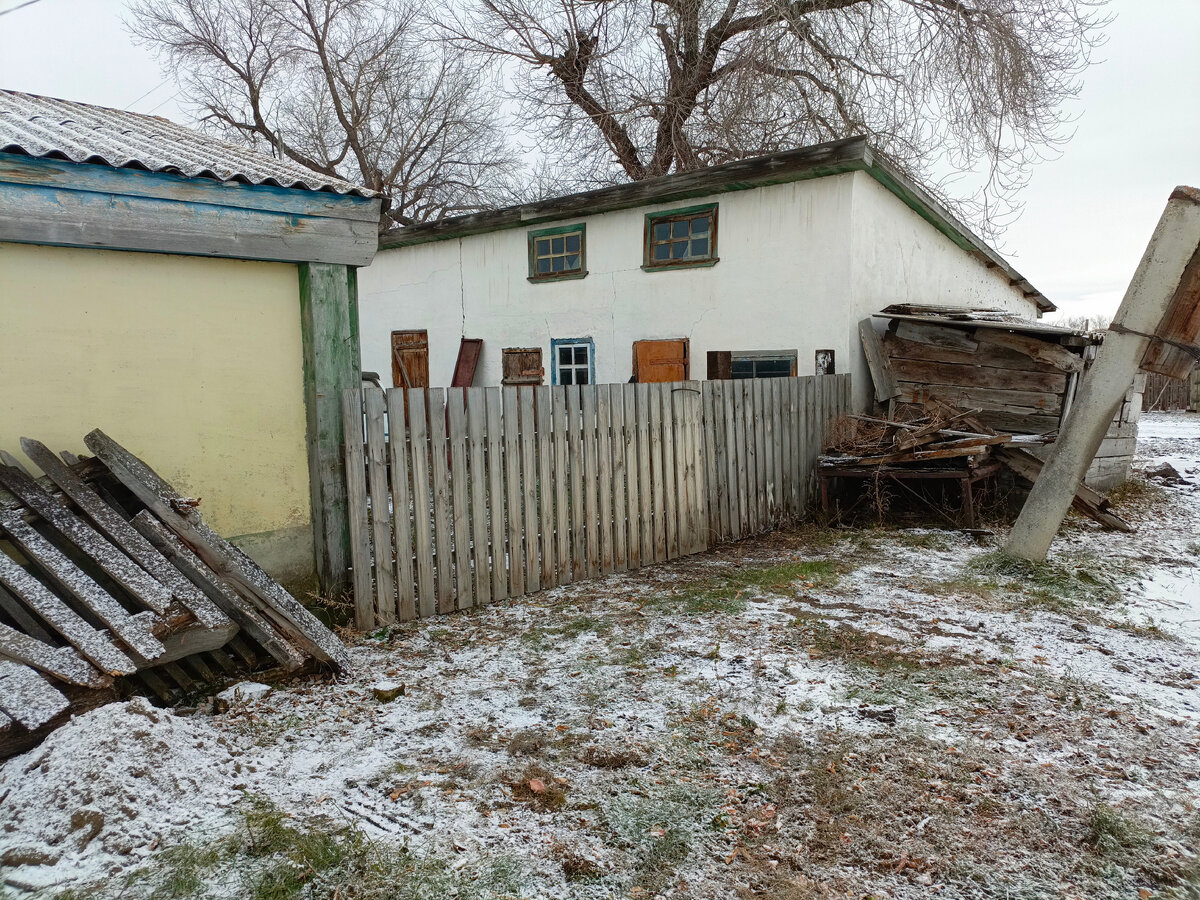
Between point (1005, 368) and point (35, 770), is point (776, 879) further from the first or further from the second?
point (1005, 368)

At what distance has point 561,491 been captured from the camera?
5445 millimetres

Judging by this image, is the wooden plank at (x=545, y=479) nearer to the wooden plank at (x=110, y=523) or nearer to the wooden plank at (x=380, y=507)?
the wooden plank at (x=380, y=507)

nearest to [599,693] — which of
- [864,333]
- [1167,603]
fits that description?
[1167,603]

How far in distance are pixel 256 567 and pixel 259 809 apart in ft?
5.13

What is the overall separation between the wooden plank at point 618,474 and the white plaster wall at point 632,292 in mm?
4090

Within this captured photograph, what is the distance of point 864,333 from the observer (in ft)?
29.8

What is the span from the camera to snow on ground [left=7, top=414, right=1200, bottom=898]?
7.48 feet

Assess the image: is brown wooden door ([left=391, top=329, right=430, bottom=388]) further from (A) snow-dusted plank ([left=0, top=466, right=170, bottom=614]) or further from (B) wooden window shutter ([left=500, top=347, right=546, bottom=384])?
(A) snow-dusted plank ([left=0, top=466, right=170, bottom=614])

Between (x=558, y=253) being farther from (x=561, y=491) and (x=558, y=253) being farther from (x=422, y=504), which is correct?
(x=422, y=504)

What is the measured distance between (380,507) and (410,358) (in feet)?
31.0

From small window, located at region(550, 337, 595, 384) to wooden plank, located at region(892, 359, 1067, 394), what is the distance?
4.32 meters

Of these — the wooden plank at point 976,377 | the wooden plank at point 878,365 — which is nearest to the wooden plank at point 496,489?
the wooden plank at point 878,365

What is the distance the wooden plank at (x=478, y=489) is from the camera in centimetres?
491

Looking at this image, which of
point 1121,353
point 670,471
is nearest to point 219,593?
point 670,471
